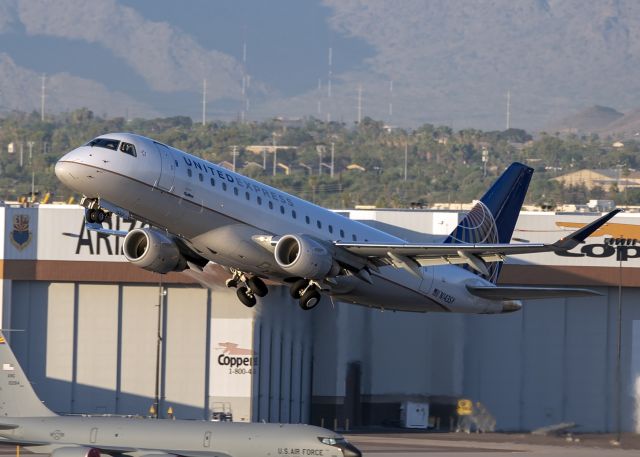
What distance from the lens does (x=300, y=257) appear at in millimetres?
55469

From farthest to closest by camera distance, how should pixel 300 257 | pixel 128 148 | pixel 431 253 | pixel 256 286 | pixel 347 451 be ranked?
1. pixel 347 451
2. pixel 256 286
3. pixel 431 253
4. pixel 300 257
5. pixel 128 148

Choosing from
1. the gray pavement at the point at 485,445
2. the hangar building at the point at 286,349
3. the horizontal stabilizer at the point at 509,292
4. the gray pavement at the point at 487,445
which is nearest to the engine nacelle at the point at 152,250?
the horizontal stabilizer at the point at 509,292

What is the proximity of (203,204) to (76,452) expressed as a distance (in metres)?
15.0

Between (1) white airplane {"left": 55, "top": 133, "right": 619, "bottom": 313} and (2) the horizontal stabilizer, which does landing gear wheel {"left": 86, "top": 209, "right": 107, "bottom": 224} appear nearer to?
(1) white airplane {"left": 55, "top": 133, "right": 619, "bottom": 313}

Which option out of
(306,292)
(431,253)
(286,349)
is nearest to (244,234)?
(306,292)

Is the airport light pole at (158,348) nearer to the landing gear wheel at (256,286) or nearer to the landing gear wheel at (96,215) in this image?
the landing gear wheel at (256,286)

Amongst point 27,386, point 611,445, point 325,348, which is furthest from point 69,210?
point 611,445

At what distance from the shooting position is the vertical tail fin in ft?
235

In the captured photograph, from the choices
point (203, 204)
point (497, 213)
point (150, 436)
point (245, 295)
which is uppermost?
point (497, 213)

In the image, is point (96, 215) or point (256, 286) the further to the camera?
point (256, 286)

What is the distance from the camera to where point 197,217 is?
2158 inches

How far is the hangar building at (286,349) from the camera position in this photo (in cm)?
9331

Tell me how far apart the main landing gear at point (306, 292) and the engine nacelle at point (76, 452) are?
39.2ft

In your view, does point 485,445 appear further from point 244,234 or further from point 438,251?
point 244,234
